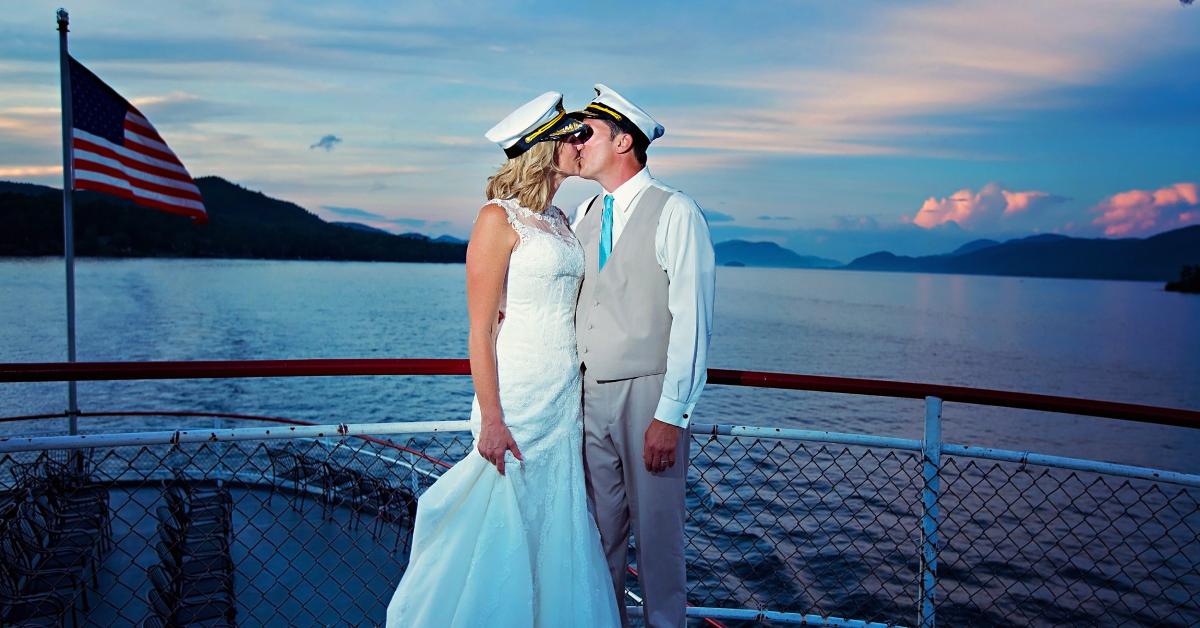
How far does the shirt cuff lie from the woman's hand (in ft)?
1.52

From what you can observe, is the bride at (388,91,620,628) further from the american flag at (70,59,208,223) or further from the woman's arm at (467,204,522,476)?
the american flag at (70,59,208,223)

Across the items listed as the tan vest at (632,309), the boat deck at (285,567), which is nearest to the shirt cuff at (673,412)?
the tan vest at (632,309)

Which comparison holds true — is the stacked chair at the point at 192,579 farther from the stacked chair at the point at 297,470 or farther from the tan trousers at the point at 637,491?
the tan trousers at the point at 637,491

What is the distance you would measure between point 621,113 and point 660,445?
1040 millimetres

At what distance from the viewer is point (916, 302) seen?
140500mm

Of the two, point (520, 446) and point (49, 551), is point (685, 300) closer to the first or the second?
point (520, 446)

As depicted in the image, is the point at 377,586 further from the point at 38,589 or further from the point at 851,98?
the point at 851,98

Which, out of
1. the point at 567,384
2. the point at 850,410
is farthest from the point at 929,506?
the point at 850,410

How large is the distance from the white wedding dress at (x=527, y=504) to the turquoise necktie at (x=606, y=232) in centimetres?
8

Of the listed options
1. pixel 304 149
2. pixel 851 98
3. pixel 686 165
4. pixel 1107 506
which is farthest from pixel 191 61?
pixel 1107 506

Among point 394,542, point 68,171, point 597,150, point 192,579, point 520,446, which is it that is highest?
point 68,171

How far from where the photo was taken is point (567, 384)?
2547mm

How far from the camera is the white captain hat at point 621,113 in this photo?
8.39 ft

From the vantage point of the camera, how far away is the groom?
242 centimetres
